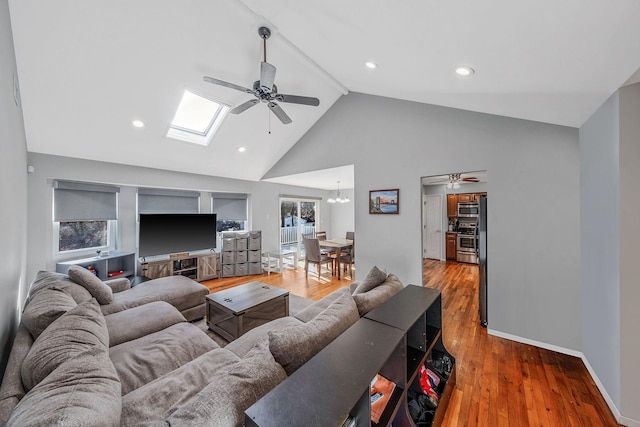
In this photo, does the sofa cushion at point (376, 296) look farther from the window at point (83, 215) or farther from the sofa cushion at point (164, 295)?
the window at point (83, 215)

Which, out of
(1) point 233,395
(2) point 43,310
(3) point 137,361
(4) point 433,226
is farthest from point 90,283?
(4) point 433,226

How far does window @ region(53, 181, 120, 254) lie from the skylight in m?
1.60

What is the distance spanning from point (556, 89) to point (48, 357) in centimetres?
338

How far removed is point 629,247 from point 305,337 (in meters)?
2.24

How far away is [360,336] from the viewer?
1260mm

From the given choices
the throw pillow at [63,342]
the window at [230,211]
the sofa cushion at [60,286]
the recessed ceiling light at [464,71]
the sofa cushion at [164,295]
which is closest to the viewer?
the throw pillow at [63,342]

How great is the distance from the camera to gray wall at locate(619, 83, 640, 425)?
63.7 inches

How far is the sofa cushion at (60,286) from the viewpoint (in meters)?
1.94

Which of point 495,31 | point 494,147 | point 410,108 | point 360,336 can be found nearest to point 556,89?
point 495,31

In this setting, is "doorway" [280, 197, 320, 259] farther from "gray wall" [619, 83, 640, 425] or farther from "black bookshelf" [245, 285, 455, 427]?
"gray wall" [619, 83, 640, 425]

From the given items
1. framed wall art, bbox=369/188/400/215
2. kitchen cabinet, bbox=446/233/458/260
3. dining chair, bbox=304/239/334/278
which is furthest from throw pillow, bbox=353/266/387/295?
kitchen cabinet, bbox=446/233/458/260

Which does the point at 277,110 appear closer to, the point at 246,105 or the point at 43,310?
the point at 246,105

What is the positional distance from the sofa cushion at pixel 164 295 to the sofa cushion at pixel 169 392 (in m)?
1.53

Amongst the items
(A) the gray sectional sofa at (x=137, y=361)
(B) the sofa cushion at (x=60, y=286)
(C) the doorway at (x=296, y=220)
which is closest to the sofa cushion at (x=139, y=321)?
(A) the gray sectional sofa at (x=137, y=361)
